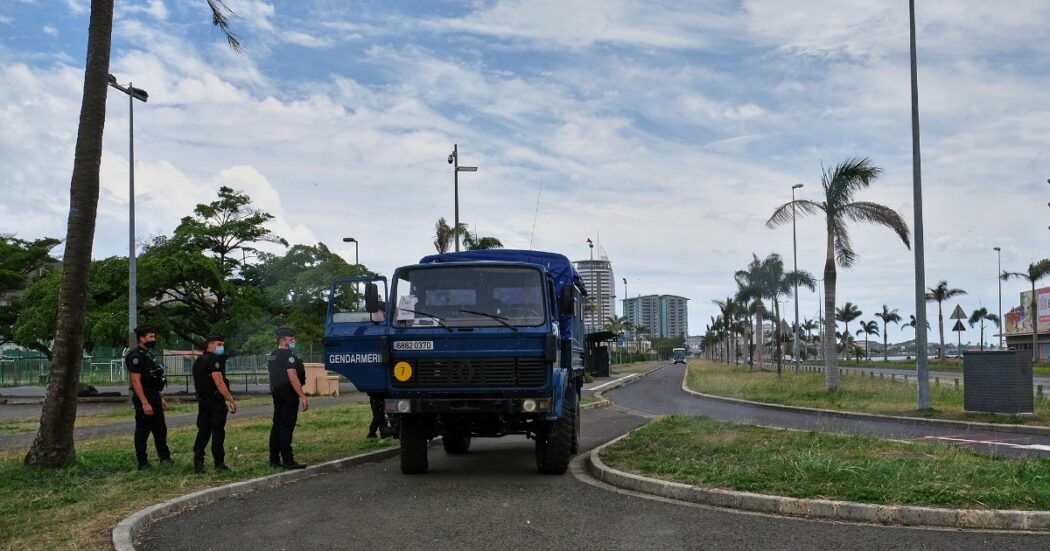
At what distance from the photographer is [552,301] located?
1105 cm

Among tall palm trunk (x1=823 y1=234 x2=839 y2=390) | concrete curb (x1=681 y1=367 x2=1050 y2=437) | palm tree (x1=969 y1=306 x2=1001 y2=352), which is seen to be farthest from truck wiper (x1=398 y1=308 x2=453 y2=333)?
palm tree (x1=969 y1=306 x2=1001 y2=352)

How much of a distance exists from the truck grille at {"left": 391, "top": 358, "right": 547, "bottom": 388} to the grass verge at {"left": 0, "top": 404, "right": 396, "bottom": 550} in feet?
8.26

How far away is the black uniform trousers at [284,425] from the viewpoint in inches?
435

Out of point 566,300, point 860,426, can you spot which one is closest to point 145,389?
point 566,300

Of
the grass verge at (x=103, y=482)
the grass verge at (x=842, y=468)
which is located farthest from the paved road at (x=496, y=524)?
the grass verge at (x=842, y=468)

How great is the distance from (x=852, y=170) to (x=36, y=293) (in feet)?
103

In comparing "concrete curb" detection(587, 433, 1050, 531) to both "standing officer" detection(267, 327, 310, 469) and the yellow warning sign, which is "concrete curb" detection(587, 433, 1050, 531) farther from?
"standing officer" detection(267, 327, 310, 469)

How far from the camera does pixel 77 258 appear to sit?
11164 mm

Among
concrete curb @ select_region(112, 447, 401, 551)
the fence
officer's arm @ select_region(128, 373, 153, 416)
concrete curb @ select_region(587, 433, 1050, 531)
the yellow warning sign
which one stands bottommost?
the fence

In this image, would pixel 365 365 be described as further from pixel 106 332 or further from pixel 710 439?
pixel 106 332

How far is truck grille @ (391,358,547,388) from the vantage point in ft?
33.4

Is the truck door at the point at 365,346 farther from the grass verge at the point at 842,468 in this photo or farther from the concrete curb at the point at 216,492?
the grass verge at the point at 842,468

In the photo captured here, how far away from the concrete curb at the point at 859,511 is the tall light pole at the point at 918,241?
13.3m

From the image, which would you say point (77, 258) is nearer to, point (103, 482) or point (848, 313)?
point (103, 482)
